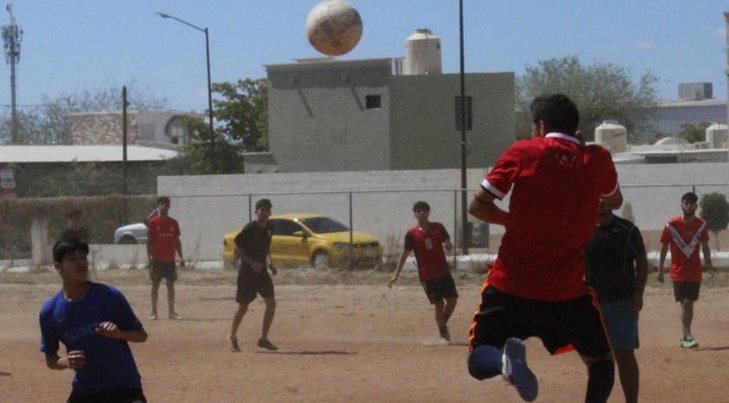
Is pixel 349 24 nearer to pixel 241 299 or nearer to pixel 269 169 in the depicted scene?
pixel 269 169

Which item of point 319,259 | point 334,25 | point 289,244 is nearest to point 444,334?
point 319,259

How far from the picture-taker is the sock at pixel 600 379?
21.4 ft

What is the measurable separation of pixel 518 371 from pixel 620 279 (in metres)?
4.48

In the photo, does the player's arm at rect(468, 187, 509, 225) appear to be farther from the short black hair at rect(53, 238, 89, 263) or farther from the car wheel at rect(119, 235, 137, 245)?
the car wheel at rect(119, 235, 137, 245)

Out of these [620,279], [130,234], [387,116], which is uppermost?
[387,116]

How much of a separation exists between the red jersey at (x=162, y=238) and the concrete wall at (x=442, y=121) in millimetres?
31009

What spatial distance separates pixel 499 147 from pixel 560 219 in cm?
4583

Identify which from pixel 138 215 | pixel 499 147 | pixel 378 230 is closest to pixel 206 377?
pixel 378 230

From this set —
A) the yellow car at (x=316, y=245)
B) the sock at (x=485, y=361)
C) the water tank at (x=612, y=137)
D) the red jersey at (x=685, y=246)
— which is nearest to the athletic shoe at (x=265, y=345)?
the red jersey at (x=685, y=246)

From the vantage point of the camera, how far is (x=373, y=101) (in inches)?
2004

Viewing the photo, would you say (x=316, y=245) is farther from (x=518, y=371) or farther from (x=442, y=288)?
(x=518, y=371)

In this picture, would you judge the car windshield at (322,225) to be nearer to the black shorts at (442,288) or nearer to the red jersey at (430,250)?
the red jersey at (430,250)

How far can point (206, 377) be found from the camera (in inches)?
550

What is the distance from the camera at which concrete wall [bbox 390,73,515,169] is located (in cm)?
5100
